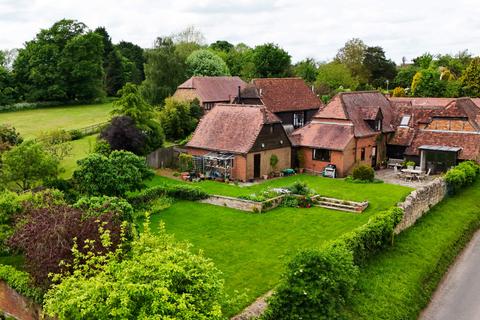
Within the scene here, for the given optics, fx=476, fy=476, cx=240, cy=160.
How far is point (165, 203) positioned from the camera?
3139cm

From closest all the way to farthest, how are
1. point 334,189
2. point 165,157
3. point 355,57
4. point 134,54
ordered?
point 334,189
point 165,157
point 355,57
point 134,54

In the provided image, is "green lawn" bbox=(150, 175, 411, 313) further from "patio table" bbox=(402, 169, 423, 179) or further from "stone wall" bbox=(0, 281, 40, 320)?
"stone wall" bbox=(0, 281, 40, 320)

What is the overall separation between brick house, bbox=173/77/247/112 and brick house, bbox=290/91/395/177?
53.7 ft

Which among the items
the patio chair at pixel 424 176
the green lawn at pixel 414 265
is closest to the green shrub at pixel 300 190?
the green lawn at pixel 414 265

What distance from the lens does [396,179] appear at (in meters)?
39.2

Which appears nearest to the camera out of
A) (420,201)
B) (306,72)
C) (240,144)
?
(420,201)

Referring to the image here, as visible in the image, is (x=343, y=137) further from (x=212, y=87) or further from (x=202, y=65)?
(x=202, y=65)

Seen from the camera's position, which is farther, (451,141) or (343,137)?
(451,141)

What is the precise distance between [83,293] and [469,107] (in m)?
43.7

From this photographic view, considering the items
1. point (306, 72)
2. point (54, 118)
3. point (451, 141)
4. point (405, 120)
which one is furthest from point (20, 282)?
point (306, 72)

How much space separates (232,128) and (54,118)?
3104 centimetres

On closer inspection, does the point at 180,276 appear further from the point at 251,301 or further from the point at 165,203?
the point at 165,203

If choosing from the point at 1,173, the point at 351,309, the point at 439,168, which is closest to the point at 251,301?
the point at 351,309

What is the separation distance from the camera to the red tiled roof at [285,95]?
49.8 metres
